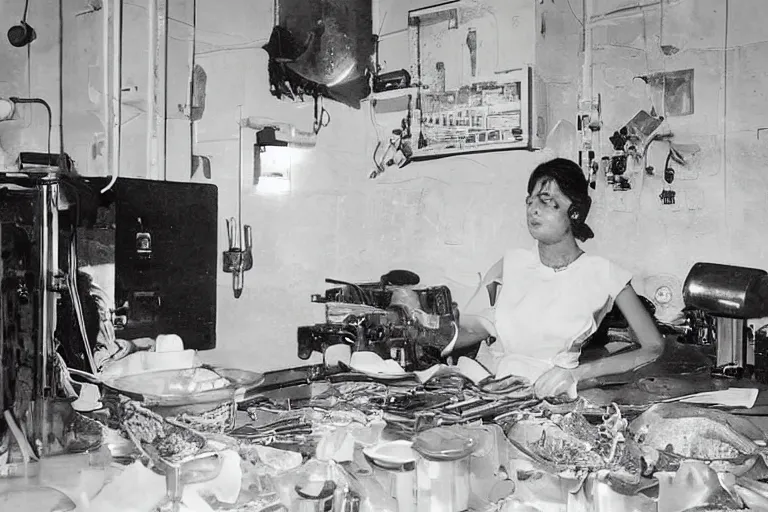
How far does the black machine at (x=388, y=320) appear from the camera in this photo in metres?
2.89

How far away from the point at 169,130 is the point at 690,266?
1873 millimetres

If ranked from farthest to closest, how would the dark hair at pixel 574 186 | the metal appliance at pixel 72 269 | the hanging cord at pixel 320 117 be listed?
the hanging cord at pixel 320 117 < the dark hair at pixel 574 186 < the metal appliance at pixel 72 269

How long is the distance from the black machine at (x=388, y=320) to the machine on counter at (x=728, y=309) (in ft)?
2.89

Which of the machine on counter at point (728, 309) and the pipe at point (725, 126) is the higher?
the pipe at point (725, 126)

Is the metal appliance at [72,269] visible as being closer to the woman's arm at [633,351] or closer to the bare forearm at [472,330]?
the bare forearm at [472,330]

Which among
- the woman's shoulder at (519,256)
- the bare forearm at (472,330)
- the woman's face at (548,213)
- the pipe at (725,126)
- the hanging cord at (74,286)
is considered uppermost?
the pipe at (725,126)

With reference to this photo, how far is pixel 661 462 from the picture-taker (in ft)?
8.46

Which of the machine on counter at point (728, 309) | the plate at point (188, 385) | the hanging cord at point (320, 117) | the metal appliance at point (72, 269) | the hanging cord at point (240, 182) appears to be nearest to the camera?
the machine on counter at point (728, 309)

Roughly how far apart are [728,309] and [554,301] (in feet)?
1.87

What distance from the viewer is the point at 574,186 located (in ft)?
8.61

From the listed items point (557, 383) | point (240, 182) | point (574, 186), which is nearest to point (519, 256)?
point (574, 186)

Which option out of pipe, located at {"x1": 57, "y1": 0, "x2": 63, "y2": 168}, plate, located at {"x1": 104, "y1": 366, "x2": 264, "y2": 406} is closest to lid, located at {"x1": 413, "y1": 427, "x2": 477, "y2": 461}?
plate, located at {"x1": 104, "y1": 366, "x2": 264, "y2": 406}

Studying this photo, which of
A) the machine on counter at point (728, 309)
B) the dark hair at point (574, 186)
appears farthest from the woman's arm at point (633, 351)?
the dark hair at point (574, 186)

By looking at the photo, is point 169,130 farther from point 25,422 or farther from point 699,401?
point 699,401
